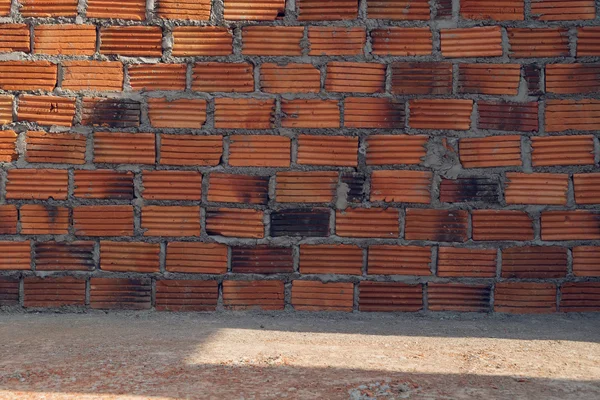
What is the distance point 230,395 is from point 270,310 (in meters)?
1.41

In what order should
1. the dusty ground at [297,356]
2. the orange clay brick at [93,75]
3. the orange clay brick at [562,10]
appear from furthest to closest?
the orange clay brick at [93,75] < the orange clay brick at [562,10] < the dusty ground at [297,356]

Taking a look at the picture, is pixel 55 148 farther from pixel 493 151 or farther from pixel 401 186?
pixel 493 151

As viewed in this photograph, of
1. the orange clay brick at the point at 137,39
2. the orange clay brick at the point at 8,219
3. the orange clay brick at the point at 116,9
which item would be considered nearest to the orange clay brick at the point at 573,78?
the orange clay brick at the point at 137,39

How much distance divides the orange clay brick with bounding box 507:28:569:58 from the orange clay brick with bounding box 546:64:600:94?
84mm

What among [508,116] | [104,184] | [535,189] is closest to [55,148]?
[104,184]

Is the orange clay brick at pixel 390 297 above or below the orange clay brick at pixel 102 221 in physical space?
below

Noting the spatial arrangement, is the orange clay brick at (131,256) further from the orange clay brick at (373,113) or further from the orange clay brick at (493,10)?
the orange clay brick at (493,10)

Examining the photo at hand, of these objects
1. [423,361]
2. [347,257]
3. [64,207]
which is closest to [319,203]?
[347,257]

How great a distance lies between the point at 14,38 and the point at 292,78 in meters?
1.60

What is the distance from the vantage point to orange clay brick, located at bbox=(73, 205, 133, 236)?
3584mm

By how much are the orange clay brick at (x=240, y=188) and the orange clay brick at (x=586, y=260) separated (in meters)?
1.76

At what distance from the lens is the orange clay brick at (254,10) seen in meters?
3.56

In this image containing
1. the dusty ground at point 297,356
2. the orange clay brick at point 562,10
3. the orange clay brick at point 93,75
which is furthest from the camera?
the orange clay brick at point 93,75

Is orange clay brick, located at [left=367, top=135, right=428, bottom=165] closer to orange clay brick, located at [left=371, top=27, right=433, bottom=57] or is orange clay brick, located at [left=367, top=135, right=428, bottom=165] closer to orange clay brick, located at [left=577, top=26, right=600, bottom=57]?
orange clay brick, located at [left=371, top=27, right=433, bottom=57]
